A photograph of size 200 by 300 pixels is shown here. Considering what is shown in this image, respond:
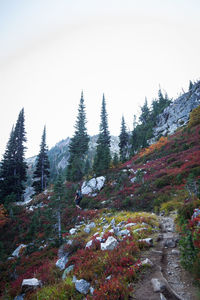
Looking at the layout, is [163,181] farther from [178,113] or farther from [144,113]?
[144,113]

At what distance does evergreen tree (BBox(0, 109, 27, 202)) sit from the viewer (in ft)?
85.8

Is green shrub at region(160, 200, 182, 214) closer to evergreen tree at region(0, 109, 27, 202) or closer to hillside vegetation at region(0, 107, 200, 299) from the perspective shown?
hillside vegetation at region(0, 107, 200, 299)

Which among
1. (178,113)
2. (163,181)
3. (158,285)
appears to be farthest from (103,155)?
(178,113)

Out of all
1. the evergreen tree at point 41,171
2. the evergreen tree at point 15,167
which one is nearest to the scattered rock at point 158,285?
the evergreen tree at point 15,167

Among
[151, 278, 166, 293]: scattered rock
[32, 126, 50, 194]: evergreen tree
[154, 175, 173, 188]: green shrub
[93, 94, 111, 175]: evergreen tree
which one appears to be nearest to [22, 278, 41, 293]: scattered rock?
[151, 278, 166, 293]: scattered rock

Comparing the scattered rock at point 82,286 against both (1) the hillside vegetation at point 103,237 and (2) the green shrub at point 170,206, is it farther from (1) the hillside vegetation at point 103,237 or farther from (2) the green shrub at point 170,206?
(2) the green shrub at point 170,206

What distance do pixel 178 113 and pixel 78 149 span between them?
2889 centimetres

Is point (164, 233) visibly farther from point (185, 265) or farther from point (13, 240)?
point (13, 240)

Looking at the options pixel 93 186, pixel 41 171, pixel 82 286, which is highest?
pixel 41 171

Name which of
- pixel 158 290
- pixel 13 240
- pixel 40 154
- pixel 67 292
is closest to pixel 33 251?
pixel 13 240

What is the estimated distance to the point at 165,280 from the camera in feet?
11.1

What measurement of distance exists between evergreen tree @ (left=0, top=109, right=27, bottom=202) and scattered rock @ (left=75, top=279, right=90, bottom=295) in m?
24.6

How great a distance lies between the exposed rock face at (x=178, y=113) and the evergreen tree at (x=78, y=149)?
19956 millimetres

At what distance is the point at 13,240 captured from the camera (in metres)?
13.0
